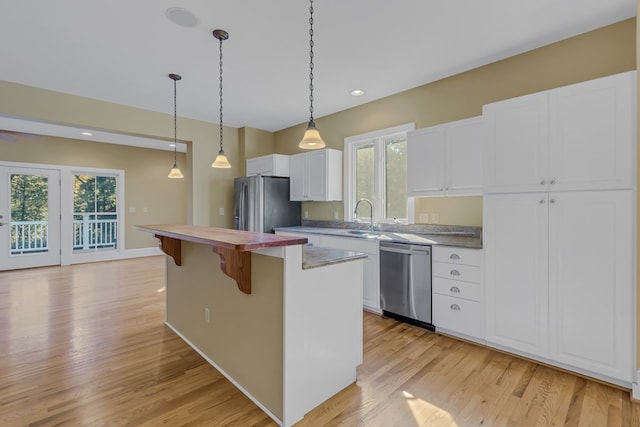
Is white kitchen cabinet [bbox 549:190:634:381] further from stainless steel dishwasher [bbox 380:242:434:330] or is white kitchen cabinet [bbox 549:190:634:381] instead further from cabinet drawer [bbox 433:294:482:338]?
stainless steel dishwasher [bbox 380:242:434:330]

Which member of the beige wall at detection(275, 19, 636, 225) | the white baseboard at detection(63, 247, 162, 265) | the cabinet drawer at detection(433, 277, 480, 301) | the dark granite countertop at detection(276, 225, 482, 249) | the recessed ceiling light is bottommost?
the white baseboard at detection(63, 247, 162, 265)

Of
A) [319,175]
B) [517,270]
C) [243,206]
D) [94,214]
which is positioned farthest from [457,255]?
[94,214]

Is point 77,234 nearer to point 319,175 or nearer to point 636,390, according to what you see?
point 319,175

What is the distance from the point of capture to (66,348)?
8.88 ft

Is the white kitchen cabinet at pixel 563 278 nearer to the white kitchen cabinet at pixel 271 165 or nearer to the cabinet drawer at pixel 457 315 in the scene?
the cabinet drawer at pixel 457 315

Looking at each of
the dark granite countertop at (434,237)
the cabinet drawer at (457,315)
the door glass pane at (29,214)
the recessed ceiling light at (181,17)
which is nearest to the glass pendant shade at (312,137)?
the recessed ceiling light at (181,17)

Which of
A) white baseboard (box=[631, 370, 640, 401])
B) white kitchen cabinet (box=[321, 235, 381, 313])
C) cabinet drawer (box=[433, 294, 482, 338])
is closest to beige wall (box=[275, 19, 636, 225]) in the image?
white kitchen cabinet (box=[321, 235, 381, 313])

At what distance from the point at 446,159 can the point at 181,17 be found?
274cm

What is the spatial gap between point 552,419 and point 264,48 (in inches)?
140

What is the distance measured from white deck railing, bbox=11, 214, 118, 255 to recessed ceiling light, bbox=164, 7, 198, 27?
20.4 feet

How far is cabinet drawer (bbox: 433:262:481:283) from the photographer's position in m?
2.74

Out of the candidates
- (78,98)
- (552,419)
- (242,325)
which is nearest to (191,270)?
(242,325)

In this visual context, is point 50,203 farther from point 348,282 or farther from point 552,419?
point 552,419

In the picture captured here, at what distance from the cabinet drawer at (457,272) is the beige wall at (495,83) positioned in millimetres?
754
